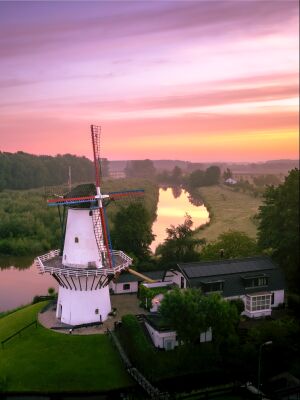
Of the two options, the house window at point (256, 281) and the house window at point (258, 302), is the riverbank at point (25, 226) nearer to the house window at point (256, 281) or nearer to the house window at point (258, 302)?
the house window at point (256, 281)

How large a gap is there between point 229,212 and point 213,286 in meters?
32.6

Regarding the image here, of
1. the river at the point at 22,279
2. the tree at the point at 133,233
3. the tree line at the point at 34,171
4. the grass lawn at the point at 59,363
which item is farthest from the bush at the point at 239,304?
the tree line at the point at 34,171

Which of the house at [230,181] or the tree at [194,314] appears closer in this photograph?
the tree at [194,314]

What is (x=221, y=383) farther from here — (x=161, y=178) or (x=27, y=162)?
(x=161, y=178)

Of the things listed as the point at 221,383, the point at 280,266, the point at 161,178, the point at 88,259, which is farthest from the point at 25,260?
the point at 161,178

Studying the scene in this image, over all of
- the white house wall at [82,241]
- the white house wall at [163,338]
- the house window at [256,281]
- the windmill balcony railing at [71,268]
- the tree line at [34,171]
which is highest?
the tree line at [34,171]

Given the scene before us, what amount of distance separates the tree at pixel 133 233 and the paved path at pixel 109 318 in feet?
24.2

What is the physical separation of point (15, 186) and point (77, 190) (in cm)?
2278

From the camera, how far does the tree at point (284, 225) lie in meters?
24.1

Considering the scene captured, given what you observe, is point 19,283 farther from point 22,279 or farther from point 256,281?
point 256,281

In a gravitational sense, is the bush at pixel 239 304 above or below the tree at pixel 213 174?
below

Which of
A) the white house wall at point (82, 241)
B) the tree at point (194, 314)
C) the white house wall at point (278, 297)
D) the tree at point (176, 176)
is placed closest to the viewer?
the tree at point (194, 314)

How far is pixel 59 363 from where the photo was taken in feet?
59.4

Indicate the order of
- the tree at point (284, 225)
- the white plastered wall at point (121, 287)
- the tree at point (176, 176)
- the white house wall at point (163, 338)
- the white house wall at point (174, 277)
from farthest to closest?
the tree at point (176, 176)
the white plastered wall at point (121, 287)
the tree at point (284, 225)
the white house wall at point (174, 277)
the white house wall at point (163, 338)
